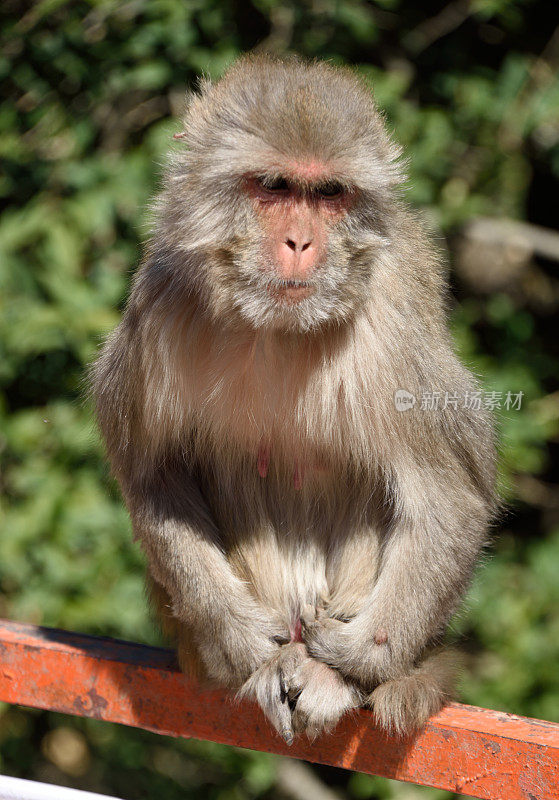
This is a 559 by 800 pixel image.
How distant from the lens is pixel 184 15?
3457mm

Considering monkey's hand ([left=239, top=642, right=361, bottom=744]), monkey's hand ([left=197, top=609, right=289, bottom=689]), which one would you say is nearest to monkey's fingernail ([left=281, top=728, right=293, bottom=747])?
monkey's hand ([left=239, top=642, right=361, bottom=744])

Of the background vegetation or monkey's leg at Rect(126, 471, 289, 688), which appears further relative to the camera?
the background vegetation

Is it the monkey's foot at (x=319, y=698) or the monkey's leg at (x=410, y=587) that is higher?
the monkey's leg at (x=410, y=587)

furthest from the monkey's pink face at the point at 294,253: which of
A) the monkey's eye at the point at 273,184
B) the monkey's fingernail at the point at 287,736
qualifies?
the monkey's fingernail at the point at 287,736

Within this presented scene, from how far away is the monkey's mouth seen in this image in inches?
74.5

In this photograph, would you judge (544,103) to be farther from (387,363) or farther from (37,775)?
(37,775)

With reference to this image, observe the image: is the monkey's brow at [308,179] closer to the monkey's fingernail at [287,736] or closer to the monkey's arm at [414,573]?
the monkey's arm at [414,573]

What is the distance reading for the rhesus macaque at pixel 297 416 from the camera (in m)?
1.97

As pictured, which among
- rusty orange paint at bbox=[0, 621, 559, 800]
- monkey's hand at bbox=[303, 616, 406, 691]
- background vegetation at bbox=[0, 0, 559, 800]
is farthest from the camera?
background vegetation at bbox=[0, 0, 559, 800]

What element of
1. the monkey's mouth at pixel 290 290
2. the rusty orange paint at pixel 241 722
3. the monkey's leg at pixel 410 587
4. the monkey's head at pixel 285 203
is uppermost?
the monkey's head at pixel 285 203

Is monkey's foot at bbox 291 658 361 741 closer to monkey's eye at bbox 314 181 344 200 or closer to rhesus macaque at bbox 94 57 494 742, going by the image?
rhesus macaque at bbox 94 57 494 742

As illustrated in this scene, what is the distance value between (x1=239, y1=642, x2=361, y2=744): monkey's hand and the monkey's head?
0.81 meters

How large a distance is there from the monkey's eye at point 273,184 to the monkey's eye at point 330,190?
7 centimetres

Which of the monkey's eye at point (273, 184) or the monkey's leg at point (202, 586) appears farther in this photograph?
the monkey's leg at point (202, 586)
